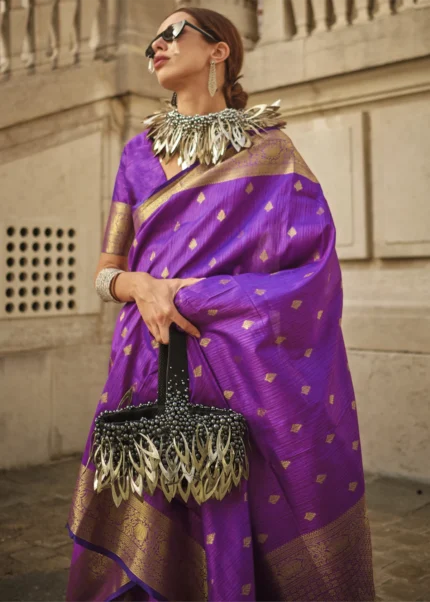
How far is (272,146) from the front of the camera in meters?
2.18

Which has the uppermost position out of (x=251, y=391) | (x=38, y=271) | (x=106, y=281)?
(x=38, y=271)

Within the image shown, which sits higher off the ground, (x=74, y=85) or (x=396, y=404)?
(x=74, y=85)

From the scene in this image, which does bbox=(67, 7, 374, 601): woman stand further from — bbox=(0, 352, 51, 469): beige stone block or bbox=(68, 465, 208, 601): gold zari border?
bbox=(0, 352, 51, 469): beige stone block

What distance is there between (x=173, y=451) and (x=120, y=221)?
0.89m

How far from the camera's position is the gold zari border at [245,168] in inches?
83.4

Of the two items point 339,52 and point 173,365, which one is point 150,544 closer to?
point 173,365

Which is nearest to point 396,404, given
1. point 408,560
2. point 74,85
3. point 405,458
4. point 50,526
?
point 405,458

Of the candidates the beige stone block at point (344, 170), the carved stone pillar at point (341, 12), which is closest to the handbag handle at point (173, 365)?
the beige stone block at point (344, 170)

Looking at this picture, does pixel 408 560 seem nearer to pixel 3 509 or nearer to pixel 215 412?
pixel 215 412

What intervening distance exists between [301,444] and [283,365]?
0.25 metres

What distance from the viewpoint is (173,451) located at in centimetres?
180

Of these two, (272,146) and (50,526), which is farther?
(50,526)

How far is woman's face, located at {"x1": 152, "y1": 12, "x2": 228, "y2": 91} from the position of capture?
218 centimetres

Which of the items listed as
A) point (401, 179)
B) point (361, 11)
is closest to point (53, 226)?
point (401, 179)
